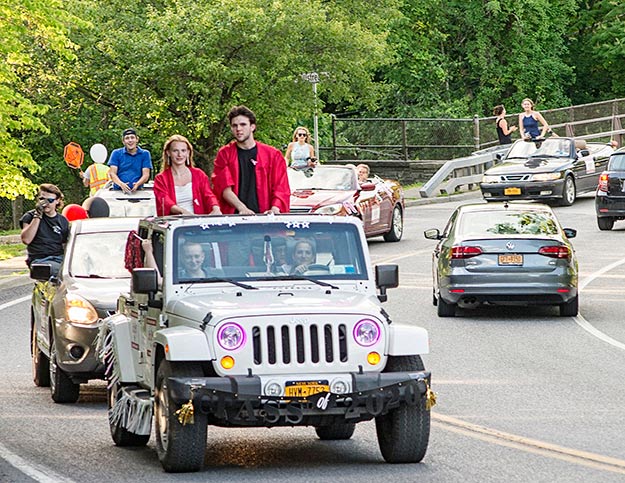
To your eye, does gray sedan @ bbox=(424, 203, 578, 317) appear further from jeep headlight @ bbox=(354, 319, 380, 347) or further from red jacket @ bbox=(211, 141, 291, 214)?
jeep headlight @ bbox=(354, 319, 380, 347)

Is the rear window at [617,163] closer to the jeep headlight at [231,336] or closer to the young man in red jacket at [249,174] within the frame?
the young man in red jacket at [249,174]

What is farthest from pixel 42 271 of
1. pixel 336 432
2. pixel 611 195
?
pixel 611 195

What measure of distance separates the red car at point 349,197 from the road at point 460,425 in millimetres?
6436

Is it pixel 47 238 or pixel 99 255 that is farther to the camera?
pixel 47 238

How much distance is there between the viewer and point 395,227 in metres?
30.8

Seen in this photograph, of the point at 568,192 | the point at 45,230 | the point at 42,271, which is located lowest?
the point at 568,192

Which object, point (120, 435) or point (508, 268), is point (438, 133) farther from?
point (120, 435)

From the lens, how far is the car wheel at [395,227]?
3066 cm

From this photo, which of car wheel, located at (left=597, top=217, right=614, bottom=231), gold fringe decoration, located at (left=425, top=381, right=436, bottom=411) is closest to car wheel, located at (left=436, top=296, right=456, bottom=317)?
gold fringe decoration, located at (left=425, top=381, right=436, bottom=411)

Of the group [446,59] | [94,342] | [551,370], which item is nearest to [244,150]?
[94,342]

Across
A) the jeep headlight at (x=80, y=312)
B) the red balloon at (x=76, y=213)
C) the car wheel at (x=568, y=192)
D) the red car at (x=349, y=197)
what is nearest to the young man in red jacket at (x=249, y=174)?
the jeep headlight at (x=80, y=312)

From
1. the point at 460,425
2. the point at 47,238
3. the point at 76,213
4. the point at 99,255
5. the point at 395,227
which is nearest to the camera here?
the point at 460,425

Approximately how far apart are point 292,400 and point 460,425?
9.75 ft

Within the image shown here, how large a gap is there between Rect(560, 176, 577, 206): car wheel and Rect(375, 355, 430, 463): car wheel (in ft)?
88.4
